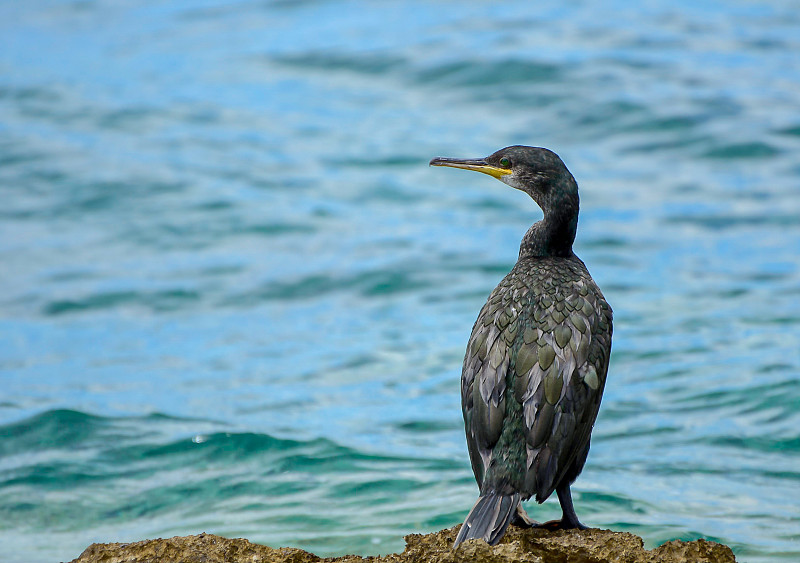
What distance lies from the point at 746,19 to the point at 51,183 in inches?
520

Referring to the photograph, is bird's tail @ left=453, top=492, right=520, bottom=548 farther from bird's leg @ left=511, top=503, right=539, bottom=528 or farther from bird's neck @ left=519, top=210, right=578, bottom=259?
bird's neck @ left=519, top=210, right=578, bottom=259

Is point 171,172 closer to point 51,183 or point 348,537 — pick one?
point 51,183

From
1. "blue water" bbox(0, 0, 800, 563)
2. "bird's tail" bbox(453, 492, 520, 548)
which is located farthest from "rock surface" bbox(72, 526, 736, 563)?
"blue water" bbox(0, 0, 800, 563)

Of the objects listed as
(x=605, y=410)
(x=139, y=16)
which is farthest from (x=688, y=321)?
(x=139, y=16)

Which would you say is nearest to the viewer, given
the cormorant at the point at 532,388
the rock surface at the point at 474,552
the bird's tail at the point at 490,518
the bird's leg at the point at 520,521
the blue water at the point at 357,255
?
the rock surface at the point at 474,552

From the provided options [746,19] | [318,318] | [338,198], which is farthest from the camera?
[746,19]

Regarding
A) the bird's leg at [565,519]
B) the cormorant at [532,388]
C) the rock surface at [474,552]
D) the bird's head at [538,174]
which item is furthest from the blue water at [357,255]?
the bird's head at [538,174]

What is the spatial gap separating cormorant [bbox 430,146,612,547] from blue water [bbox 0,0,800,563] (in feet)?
6.73

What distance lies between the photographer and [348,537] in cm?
746

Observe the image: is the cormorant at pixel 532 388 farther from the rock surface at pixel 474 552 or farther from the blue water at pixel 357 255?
the blue water at pixel 357 255

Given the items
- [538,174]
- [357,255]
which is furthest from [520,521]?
[357,255]

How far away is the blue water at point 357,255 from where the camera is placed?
28.0 ft

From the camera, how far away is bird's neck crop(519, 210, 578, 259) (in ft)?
19.7

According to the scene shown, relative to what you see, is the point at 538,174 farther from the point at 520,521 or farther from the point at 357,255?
the point at 357,255
